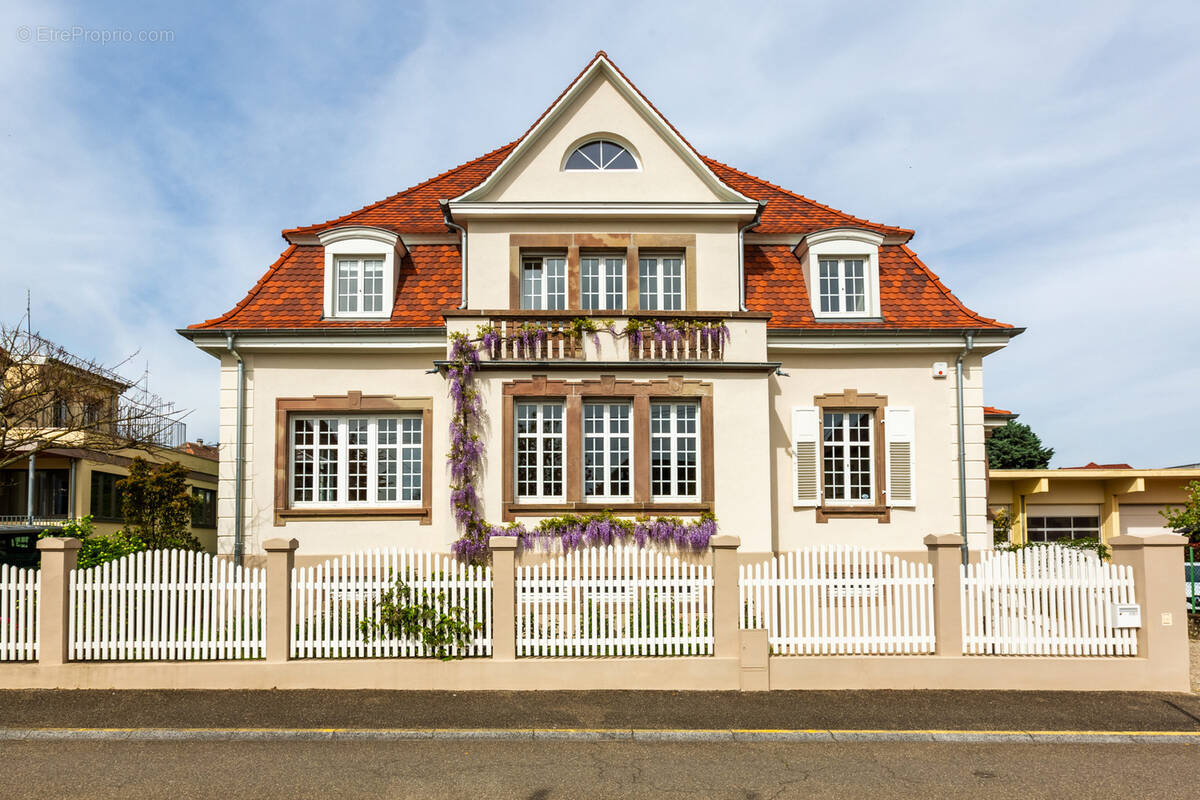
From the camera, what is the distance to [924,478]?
58.0 feet

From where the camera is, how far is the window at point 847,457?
1781cm

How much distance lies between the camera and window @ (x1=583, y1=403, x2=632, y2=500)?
16.3 m

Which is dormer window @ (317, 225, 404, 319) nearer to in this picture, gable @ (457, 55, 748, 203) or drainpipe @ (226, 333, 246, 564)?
drainpipe @ (226, 333, 246, 564)

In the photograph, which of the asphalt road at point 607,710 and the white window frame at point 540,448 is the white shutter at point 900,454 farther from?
the asphalt road at point 607,710

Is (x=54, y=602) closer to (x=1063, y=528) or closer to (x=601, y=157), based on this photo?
(x=601, y=157)

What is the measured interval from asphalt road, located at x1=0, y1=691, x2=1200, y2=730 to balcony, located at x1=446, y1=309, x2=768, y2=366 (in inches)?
273

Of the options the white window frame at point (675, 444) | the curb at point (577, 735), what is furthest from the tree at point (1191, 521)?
the curb at point (577, 735)

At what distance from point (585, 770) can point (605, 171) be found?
1198cm

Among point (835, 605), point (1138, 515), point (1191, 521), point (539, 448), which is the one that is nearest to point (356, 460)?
point (539, 448)

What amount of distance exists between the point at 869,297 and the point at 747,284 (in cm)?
244

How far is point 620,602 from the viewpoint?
36.8 ft

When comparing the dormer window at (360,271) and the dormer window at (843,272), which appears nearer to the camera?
the dormer window at (360,271)

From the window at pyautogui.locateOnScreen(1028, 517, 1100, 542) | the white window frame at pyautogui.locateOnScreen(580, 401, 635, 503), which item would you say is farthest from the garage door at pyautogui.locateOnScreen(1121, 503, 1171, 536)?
the white window frame at pyautogui.locateOnScreen(580, 401, 635, 503)

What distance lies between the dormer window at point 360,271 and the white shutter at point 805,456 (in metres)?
8.24
